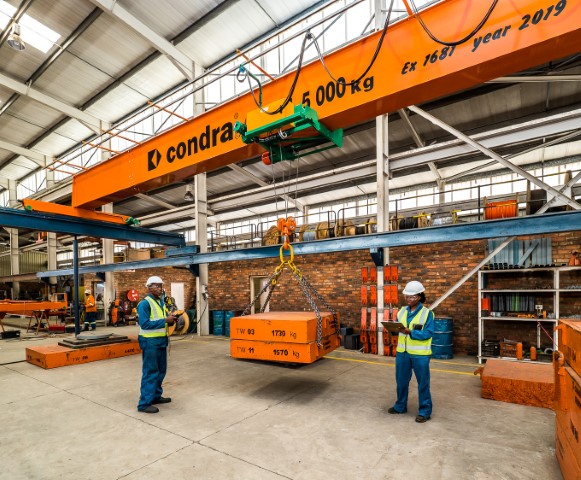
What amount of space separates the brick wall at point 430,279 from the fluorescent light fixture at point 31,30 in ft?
34.2

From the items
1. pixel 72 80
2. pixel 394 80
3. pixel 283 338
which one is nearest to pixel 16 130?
pixel 72 80

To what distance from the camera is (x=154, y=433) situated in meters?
4.23

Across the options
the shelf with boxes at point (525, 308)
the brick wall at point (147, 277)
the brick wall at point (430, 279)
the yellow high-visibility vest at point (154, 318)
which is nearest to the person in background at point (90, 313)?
the brick wall at point (147, 277)

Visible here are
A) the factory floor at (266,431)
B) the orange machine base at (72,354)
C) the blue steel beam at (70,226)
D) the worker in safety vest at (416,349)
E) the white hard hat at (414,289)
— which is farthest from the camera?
the orange machine base at (72,354)

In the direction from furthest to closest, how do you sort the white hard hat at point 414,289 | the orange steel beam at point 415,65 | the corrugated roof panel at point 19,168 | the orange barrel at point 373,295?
1. the corrugated roof panel at point 19,168
2. the orange barrel at point 373,295
3. the white hard hat at point 414,289
4. the orange steel beam at point 415,65

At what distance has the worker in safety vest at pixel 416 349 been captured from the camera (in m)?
4.43

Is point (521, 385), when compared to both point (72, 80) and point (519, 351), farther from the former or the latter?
point (72, 80)

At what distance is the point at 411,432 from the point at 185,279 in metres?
12.7

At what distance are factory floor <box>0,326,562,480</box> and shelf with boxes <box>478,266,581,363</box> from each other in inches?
63.0

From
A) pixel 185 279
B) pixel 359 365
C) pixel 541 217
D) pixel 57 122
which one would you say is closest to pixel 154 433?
pixel 359 365

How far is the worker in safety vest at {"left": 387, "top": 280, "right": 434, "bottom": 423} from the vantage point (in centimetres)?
443

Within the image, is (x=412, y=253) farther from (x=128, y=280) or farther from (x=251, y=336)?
(x=128, y=280)

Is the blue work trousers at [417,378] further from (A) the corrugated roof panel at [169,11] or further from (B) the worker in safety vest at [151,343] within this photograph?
(A) the corrugated roof panel at [169,11]

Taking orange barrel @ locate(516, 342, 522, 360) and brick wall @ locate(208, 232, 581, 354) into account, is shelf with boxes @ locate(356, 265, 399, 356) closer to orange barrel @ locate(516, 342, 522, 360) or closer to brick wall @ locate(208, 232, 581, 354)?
brick wall @ locate(208, 232, 581, 354)
